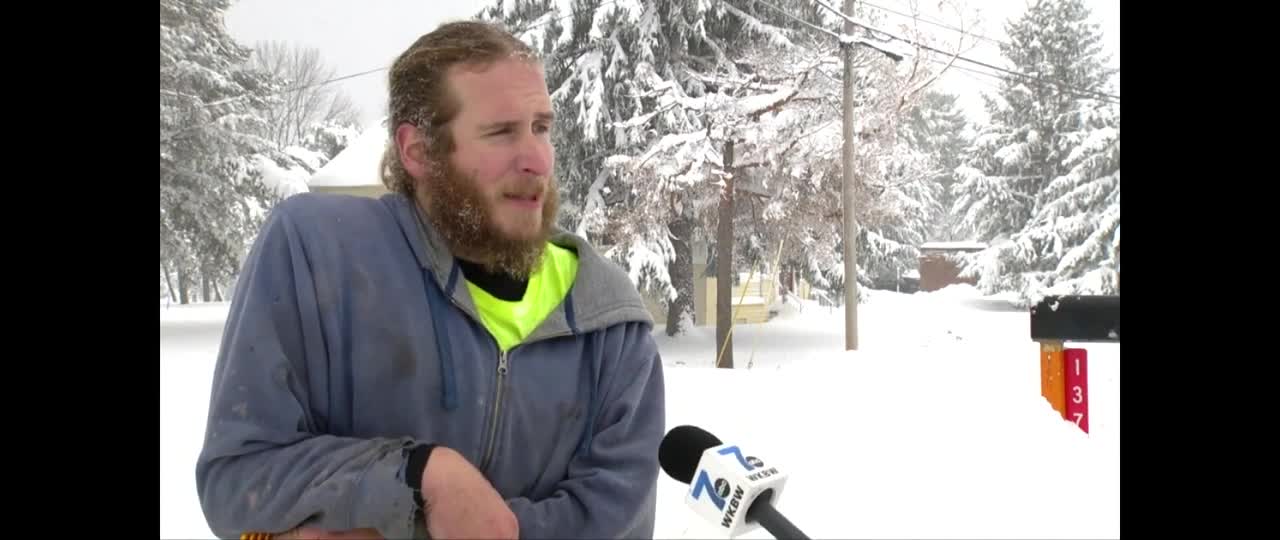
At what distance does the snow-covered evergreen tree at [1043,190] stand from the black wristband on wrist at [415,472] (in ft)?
22.7

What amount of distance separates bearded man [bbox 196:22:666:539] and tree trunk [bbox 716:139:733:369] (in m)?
4.65

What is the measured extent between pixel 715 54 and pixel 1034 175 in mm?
5209

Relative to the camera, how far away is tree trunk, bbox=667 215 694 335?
17.6ft

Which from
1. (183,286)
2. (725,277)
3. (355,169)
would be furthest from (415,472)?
(725,277)

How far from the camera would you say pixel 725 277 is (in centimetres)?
549

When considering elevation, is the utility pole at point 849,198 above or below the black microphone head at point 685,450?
above

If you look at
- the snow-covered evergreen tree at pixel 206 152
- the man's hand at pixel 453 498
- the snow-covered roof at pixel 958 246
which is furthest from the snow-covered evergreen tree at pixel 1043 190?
the man's hand at pixel 453 498

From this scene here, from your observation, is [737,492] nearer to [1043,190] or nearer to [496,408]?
[496,408]

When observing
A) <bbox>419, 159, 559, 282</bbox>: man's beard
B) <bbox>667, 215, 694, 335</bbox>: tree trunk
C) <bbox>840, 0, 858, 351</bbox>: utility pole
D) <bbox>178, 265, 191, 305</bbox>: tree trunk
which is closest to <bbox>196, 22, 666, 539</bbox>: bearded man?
<bbox>419, 159, 559, 282</bbox>: man's beard

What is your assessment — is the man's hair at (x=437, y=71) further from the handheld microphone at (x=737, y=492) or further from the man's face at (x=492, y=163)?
the handheld microphone at (x=737, y=492)

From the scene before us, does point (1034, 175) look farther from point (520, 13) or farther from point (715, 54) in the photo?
point (520, 13)

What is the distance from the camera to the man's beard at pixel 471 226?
680 millimetres

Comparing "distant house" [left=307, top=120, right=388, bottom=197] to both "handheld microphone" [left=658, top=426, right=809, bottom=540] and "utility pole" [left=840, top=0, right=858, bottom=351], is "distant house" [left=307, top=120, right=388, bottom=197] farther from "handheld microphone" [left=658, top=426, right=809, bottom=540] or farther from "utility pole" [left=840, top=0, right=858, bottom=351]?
"utility pole" [left=840, top=0, right=858, bottom=351]
